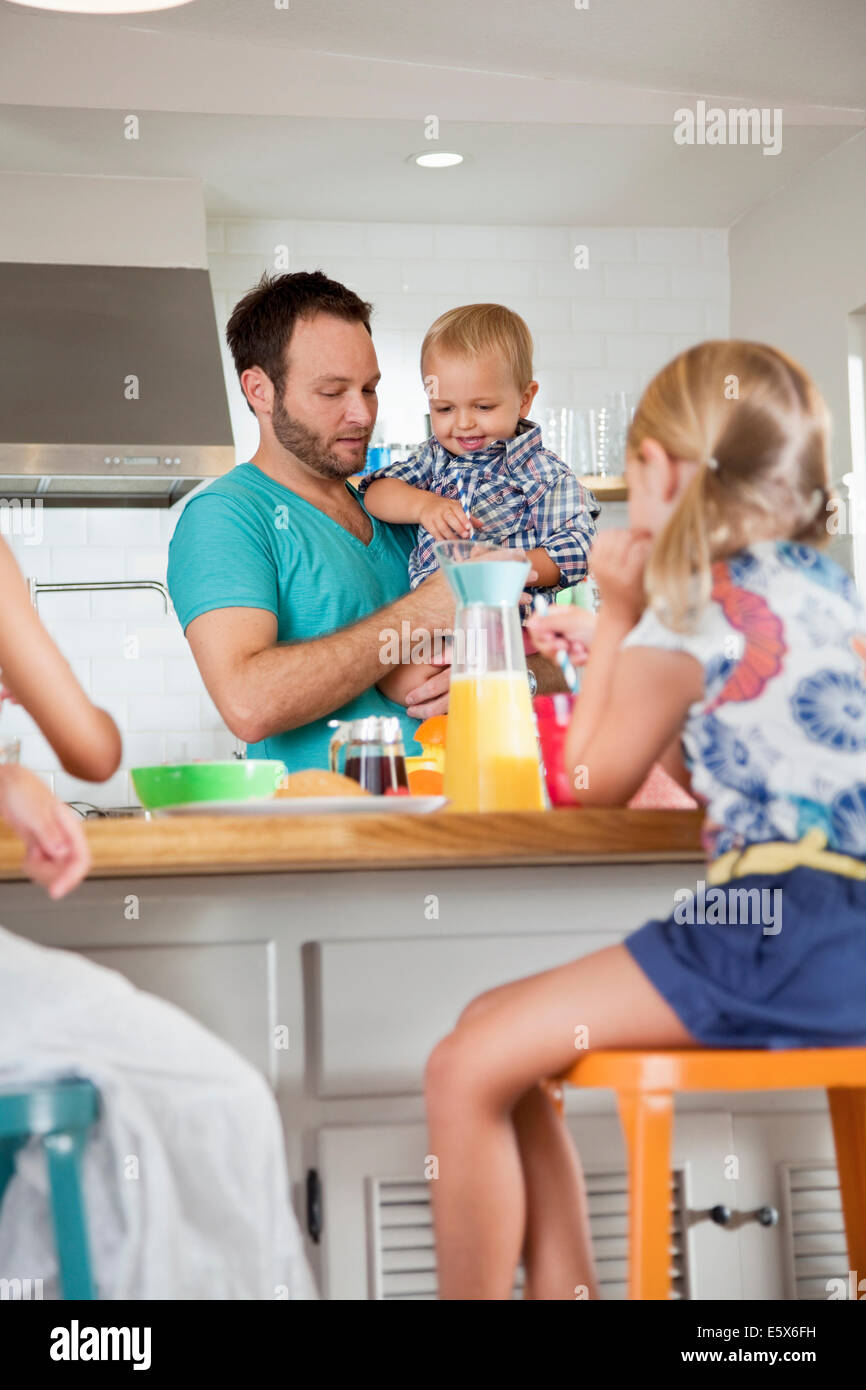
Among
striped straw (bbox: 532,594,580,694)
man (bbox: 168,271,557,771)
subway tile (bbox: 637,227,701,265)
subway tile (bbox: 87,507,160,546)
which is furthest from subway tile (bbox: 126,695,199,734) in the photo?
striped straw (bbox: 532,594,580,694)

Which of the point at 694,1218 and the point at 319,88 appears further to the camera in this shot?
the point at 319,88

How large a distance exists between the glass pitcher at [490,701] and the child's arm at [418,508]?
0.86 m

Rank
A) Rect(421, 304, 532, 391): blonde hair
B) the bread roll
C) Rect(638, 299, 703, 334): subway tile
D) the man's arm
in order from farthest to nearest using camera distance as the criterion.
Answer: Rect(638, 299, 703, 334): subway tile → Rect(421, 304, 532, 391): blonde hair → the man's arm → the bread roll

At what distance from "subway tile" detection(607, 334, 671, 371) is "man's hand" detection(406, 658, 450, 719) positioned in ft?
8.15

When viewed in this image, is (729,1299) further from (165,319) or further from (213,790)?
(165,319)

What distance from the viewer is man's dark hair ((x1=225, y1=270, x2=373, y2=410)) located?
109 inches

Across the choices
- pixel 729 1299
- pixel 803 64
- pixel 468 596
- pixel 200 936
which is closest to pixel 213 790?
pixel 200 936

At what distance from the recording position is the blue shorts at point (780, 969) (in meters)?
1.27

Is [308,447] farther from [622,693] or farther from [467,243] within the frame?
[467,243]

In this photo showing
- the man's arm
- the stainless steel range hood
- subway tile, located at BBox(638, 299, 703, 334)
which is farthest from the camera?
subway tile, located at BBox(638, 299, 703, 334)

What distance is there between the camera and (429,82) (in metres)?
3.91

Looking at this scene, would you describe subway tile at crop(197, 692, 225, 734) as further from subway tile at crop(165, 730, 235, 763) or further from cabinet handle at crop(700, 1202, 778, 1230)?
cabinet handle at crop(700, 1202, 778, 1230)

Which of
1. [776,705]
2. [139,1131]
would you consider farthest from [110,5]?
[139,1131]
